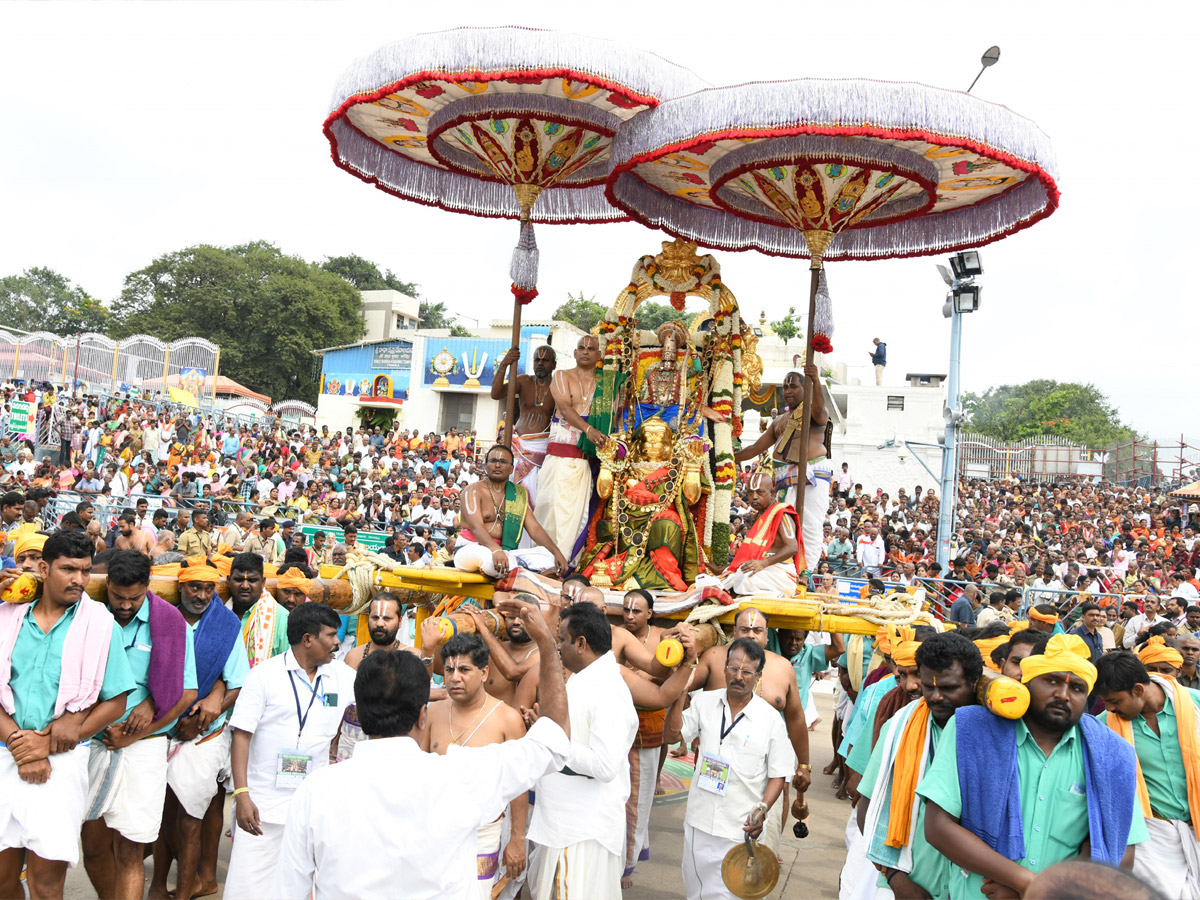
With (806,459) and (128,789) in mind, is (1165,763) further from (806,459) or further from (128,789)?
(128,789)

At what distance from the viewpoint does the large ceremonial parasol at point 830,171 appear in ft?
19.3

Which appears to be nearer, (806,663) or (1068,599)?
(806,663)

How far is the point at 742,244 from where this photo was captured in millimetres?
9328

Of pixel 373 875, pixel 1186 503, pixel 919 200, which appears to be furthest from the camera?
pixel 1186 503

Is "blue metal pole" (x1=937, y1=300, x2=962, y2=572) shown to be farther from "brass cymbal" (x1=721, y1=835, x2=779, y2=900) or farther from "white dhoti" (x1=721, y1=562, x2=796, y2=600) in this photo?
"brass cymbal" (x1=721, y1=835, x2=779, y2=900)

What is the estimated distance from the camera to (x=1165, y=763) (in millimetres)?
3975

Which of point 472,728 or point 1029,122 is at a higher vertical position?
point 1029,122

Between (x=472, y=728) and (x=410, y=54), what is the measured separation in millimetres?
4618

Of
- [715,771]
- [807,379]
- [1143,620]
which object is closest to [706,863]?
[715,771]

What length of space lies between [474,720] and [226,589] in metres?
2.07

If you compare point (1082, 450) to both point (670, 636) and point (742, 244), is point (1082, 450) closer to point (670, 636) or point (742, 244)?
point (742, 244)

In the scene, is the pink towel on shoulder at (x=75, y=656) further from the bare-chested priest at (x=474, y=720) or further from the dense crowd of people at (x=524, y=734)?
the bare-chested priest at (x=474, y=720)

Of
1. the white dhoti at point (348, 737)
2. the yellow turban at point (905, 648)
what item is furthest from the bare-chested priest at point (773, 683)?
the white dhoti at point (348, 737)

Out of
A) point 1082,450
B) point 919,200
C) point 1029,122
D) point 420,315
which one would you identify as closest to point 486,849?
point 1029,122
